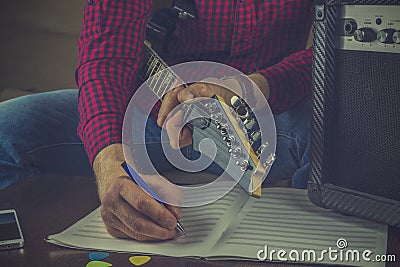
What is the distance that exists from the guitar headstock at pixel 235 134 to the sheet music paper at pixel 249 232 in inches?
1.8

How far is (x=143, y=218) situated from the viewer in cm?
80

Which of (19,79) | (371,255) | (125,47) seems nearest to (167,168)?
(125,47)

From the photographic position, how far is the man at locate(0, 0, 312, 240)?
1021mm

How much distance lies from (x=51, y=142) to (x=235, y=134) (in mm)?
457

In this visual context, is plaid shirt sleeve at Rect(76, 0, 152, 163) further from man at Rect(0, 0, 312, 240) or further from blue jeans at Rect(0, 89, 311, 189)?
blue jeans at Rect(0, 89, 311, 189)

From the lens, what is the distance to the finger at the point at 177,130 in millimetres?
876

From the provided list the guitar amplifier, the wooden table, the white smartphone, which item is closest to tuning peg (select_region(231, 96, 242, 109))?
the guitar amplifier

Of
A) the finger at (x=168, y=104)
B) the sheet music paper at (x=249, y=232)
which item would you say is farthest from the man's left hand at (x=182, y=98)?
the sheet music paper at (x=249, y=232)

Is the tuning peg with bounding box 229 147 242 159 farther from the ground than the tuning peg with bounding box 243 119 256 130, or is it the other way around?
the tuning peg with bounding box 243 119 256 130

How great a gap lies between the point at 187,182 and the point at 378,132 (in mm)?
341

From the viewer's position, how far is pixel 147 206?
795mm

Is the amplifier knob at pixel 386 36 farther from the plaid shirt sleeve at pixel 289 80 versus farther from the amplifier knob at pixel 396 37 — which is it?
the plaid shirt sleeve at pixel 289 80

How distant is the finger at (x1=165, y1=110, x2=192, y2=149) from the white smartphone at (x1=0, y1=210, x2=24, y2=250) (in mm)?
230

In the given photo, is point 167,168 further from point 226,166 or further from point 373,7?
point 373,7
